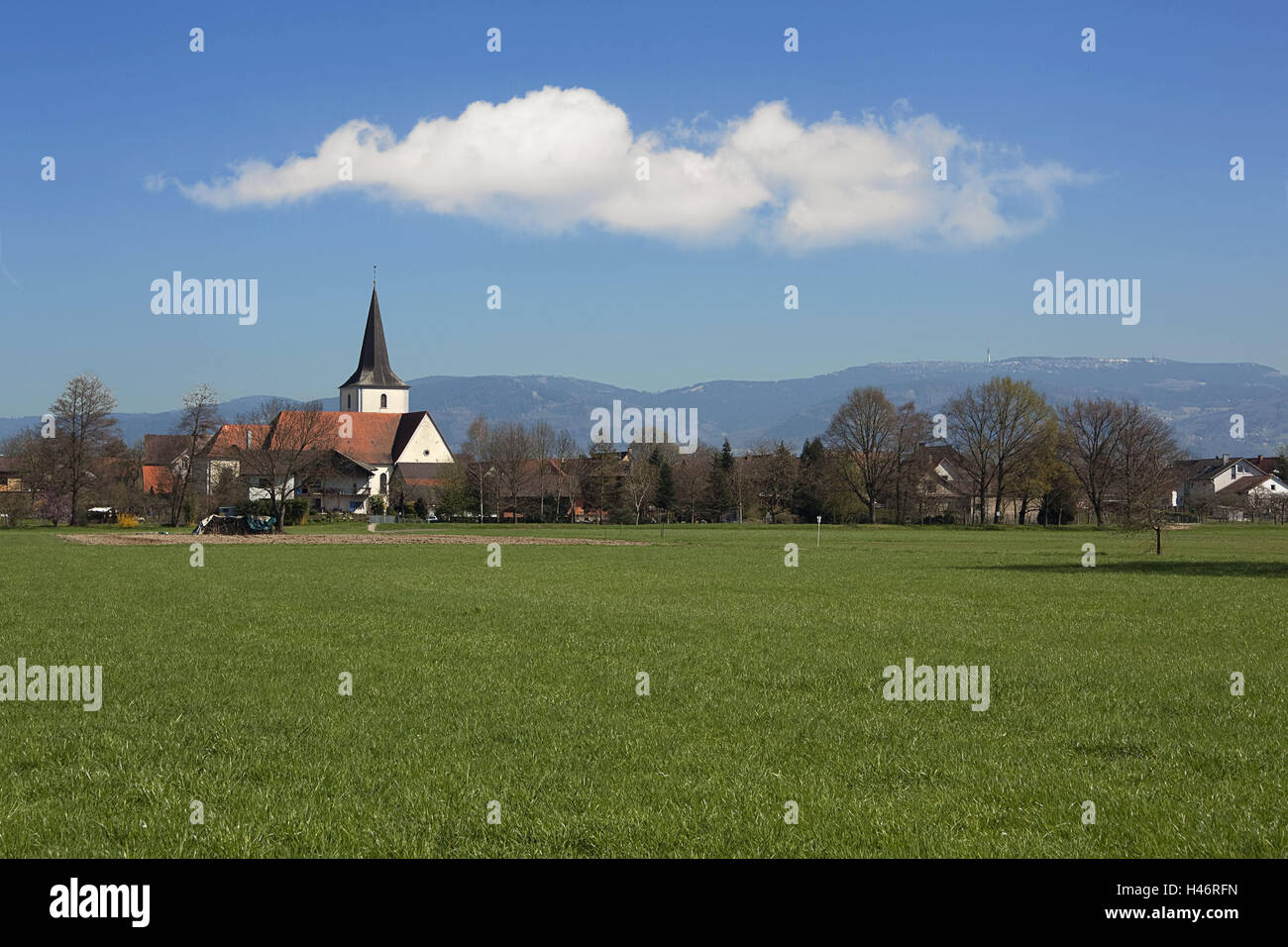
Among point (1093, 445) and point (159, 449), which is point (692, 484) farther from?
point (159, 449)

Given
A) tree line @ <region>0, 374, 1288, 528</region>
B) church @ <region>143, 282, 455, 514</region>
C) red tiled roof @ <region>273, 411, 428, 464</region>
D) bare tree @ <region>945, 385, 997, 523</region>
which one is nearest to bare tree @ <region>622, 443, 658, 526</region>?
tree line @ <region>0, 374, 1288, 528</region>

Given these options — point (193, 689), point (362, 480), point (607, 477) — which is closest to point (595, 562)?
point (193, 689)

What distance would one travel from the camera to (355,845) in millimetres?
7543

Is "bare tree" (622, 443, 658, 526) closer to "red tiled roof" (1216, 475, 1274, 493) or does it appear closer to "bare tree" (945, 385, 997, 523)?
"bare tree" (945, 385, 997, 523)

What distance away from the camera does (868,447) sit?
108438mm

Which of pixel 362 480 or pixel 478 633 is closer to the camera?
pixel 478 633

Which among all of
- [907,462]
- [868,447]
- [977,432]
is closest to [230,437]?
[868,447]

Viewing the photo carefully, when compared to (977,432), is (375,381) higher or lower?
higher

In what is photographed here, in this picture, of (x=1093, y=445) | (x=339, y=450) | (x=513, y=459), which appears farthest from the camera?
(x=339, y=450)

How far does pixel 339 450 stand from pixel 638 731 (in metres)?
134

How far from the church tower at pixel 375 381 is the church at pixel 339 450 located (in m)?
0.15

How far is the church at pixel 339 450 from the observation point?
263ft
